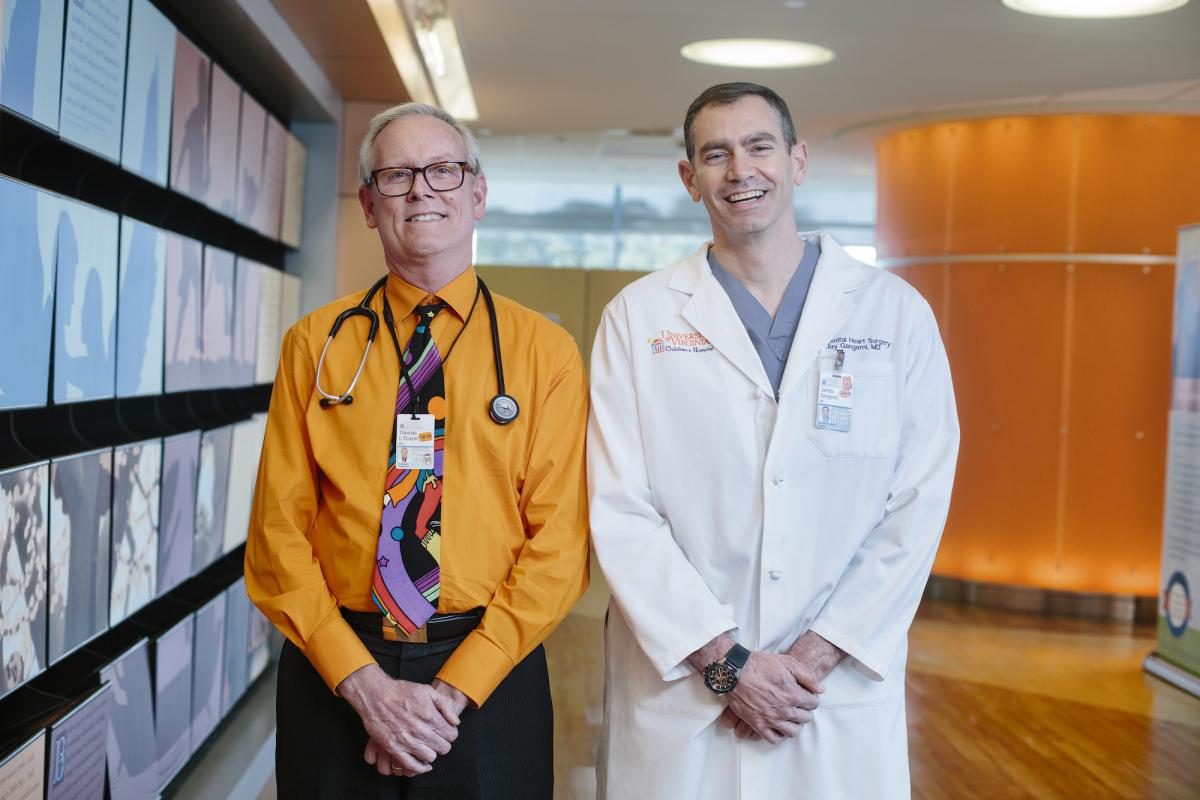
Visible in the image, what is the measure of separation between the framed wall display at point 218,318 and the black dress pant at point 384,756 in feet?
6.36

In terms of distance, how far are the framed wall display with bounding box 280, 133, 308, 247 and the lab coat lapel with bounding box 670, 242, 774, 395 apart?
2918 mm

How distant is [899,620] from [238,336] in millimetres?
2756

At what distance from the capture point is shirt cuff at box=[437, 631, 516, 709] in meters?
1.76

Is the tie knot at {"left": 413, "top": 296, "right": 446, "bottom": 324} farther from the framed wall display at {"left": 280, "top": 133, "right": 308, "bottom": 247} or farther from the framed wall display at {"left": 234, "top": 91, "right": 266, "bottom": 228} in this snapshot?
the framed wall display at {"left": 280, "top": 133, "right": 308, "bottom": 247}

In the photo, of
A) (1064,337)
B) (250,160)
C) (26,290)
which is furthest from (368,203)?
(1064,337)

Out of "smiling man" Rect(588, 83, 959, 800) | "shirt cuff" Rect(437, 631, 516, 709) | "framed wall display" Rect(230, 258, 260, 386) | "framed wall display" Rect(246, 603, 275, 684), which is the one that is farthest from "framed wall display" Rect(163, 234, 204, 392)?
"shirt cuff" Rect(437, 631, 516, 709)

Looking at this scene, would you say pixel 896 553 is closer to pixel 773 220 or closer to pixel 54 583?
pixel 773 220

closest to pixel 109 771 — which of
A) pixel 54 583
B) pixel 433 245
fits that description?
pixel 54 583

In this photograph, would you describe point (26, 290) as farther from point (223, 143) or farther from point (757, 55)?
point (757, 55)

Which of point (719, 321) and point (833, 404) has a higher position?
point (719, 321)

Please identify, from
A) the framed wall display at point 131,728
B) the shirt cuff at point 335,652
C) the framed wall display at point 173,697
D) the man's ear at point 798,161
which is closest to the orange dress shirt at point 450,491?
the shirt cuff at point 335,652

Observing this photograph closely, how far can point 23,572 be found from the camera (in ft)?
7.41

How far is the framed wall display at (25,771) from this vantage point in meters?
2.13

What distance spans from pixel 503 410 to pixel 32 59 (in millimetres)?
1178
